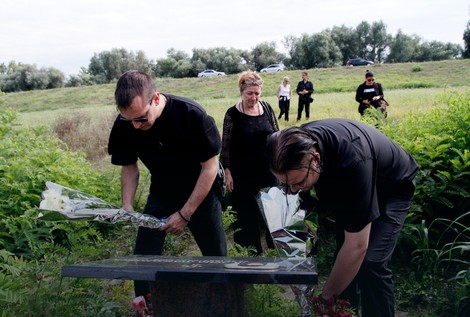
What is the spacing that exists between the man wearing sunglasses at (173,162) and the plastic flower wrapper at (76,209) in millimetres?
307

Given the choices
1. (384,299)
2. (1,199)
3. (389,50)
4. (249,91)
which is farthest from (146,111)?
(389,50)

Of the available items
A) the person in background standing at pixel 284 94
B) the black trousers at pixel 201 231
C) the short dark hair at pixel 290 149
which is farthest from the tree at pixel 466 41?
the short dark hair at pixel 290 149

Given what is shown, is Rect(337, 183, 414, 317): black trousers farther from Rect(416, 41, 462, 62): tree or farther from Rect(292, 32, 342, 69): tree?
Rect(416, 41, 462, 62): tree

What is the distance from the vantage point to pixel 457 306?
3475 mm

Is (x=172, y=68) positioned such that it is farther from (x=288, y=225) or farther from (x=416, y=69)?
(x=288, y=225)

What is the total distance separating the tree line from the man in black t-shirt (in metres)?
52.5

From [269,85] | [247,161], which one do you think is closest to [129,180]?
[247,161]

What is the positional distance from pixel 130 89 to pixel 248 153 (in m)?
2.07

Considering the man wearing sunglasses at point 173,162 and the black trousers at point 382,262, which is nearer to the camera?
the black trousers at point 382,262

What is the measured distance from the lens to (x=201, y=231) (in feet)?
10.5

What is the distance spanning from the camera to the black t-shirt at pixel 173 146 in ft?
9.48

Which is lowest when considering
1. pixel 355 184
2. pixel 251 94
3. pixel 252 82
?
pixel 355 184

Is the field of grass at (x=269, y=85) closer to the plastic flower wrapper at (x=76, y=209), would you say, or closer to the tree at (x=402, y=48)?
the tree at (x=402, y=48)

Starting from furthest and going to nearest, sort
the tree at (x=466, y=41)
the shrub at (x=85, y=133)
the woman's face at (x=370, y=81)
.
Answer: the tree at (x=466, y=41) < the shrub at (x=85, y=133) < the woman's face at (x=370, y=81)
